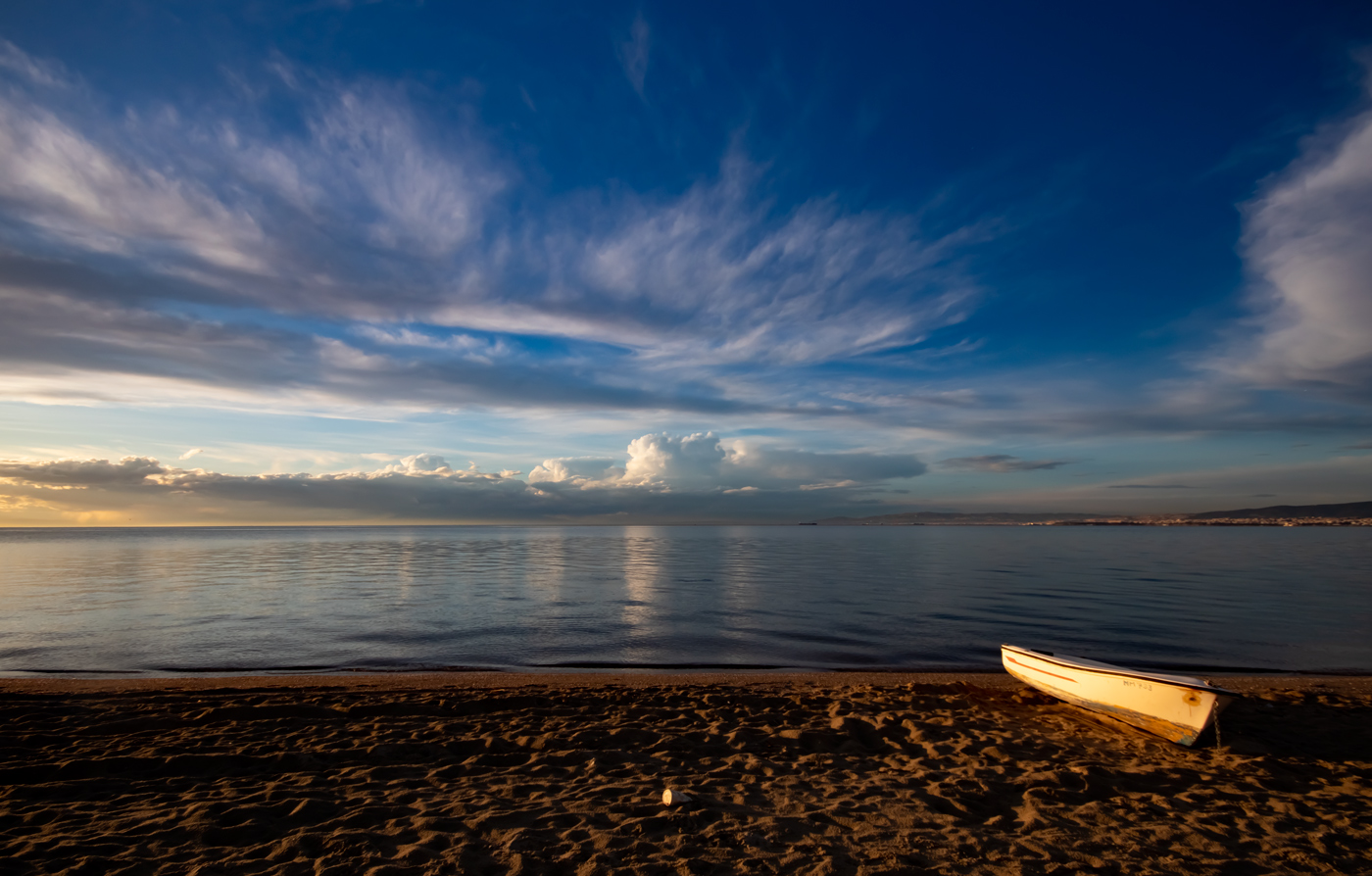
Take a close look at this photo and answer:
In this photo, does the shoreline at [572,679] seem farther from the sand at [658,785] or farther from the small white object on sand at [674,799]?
the small white object on sand at [674,799]

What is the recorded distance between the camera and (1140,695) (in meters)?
10.6

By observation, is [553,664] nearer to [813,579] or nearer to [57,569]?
[813,579]

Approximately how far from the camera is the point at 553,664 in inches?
713

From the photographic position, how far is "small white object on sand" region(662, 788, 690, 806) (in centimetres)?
727

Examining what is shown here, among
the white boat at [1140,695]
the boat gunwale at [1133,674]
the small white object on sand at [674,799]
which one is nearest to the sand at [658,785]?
the small white object on sand at [674,799]

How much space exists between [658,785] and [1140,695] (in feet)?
28.4

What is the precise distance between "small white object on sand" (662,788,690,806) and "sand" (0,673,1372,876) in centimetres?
14

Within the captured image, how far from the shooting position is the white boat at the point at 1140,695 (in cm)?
→ 970

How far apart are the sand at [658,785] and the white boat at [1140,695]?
1.11 ft

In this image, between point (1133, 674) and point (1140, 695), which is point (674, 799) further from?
point (1133, 674)

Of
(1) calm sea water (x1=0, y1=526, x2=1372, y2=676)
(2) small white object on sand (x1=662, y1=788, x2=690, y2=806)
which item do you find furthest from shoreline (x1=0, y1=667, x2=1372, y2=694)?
(2) small white object on sand (x1=662, y1=788, x2=690, y2=806)

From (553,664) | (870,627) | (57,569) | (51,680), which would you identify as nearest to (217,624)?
(51,680)

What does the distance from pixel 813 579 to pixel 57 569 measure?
206ft

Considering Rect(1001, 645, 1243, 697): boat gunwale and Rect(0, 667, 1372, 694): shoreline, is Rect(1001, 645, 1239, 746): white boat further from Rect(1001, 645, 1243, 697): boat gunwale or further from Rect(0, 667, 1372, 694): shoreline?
Rect(0, 667, 1372, 694): shoreline
